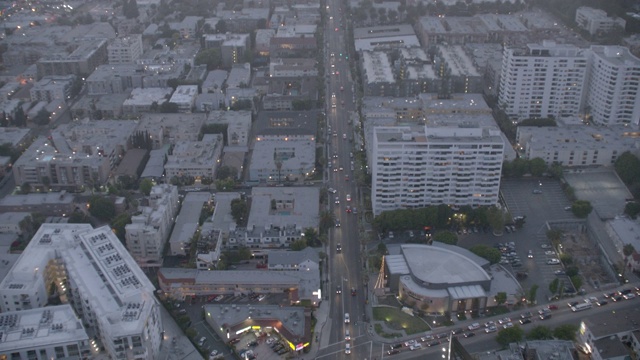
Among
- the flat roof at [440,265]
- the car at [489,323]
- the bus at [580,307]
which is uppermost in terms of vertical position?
the flat roof at [440,265]

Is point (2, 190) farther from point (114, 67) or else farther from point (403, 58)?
point (403, 58)

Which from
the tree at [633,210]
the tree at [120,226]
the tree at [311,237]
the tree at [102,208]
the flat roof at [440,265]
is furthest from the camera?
the tree at [102,208]

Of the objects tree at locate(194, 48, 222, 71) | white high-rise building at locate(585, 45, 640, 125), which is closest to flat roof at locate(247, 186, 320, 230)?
white high-rise building at locate(585, 45, 640, 125)

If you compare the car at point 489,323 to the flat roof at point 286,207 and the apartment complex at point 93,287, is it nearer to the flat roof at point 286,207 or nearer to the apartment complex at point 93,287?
the flat roof at point 286,207

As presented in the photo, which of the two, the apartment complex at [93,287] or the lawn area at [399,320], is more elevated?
the apartment complex at [93,287]

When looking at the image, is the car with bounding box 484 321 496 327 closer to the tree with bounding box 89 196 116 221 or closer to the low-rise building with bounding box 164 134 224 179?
the low-rise building with bounding box 164 134 224 179

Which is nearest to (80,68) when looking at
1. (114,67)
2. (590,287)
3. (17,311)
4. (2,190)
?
(114,67)

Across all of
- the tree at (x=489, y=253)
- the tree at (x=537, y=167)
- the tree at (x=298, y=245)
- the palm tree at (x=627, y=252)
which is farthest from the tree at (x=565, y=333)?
the tree at (x=537, y=167)
